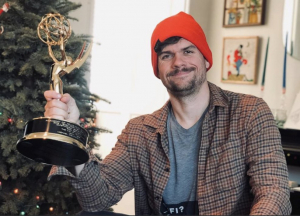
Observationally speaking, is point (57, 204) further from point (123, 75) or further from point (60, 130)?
point (123, 75)

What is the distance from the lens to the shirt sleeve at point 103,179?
1.57m

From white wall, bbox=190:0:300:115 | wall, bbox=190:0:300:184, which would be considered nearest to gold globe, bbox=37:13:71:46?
wall, bbox=190:0:300:184

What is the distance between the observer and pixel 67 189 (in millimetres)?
2436

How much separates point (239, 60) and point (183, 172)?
7.22ft

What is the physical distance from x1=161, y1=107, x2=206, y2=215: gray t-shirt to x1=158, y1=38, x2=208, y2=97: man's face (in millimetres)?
128

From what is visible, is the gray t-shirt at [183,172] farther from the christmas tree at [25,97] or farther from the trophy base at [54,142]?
the christmas tree at [25,97]

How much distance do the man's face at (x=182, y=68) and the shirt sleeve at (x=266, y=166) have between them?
0.26 m

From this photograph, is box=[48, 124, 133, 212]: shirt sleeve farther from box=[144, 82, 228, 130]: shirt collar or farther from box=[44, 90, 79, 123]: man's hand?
box=[44, 90, 79, 123]: man's hand

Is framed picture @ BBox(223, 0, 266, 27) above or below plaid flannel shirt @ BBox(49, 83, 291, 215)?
above

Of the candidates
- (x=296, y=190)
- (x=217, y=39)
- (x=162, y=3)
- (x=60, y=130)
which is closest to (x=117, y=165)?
(x=60, y=130)

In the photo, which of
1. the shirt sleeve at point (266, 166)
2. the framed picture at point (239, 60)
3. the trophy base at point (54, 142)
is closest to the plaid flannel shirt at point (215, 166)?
the shirt sleeve at point (266, 166)

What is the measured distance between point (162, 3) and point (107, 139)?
141cm

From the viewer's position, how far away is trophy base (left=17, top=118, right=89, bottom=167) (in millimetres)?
1249

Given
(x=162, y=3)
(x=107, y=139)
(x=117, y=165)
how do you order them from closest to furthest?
(x=117, y=165) < (x=162, y=3) < (x=107, y=139)
